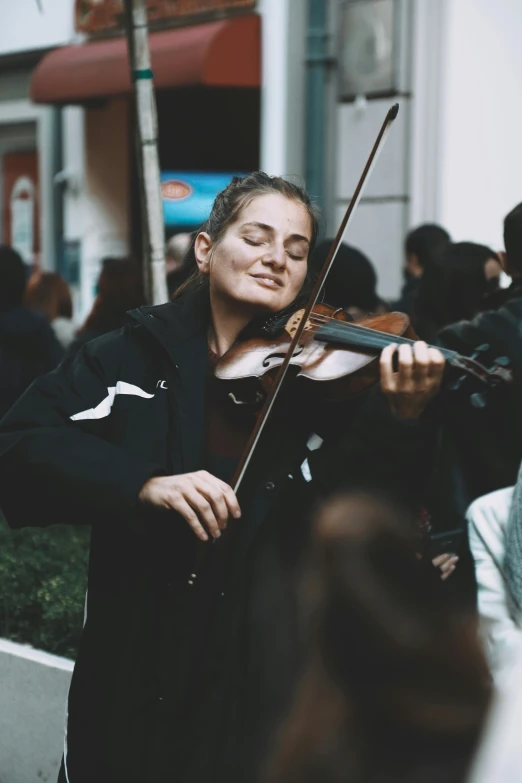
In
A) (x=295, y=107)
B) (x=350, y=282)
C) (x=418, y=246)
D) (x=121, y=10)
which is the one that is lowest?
(x=418, y=246)

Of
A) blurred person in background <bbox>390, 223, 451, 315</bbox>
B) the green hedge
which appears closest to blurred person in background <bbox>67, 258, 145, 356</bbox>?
the green hedge

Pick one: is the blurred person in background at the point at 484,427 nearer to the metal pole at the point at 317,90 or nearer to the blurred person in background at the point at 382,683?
the blurred person in background at the point at 382,683

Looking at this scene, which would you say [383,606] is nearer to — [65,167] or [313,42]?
[313,42]

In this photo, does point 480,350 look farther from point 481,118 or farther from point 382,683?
point 481,118

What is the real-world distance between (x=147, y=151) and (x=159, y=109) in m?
6.97

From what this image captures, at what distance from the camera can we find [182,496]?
85.2 inches

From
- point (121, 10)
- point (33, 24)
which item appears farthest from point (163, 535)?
point (33, 24)

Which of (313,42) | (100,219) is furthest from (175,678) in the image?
(100,219)

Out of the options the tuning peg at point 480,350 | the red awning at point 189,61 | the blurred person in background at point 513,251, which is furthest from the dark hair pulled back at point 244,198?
the red awning at point 189,61

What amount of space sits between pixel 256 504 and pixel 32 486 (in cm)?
40

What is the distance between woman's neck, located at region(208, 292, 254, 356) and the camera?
8.32 ft

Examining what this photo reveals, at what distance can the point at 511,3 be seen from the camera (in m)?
8.29

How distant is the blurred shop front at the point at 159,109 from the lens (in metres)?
9.61

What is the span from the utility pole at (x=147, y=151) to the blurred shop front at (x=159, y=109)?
460cm
